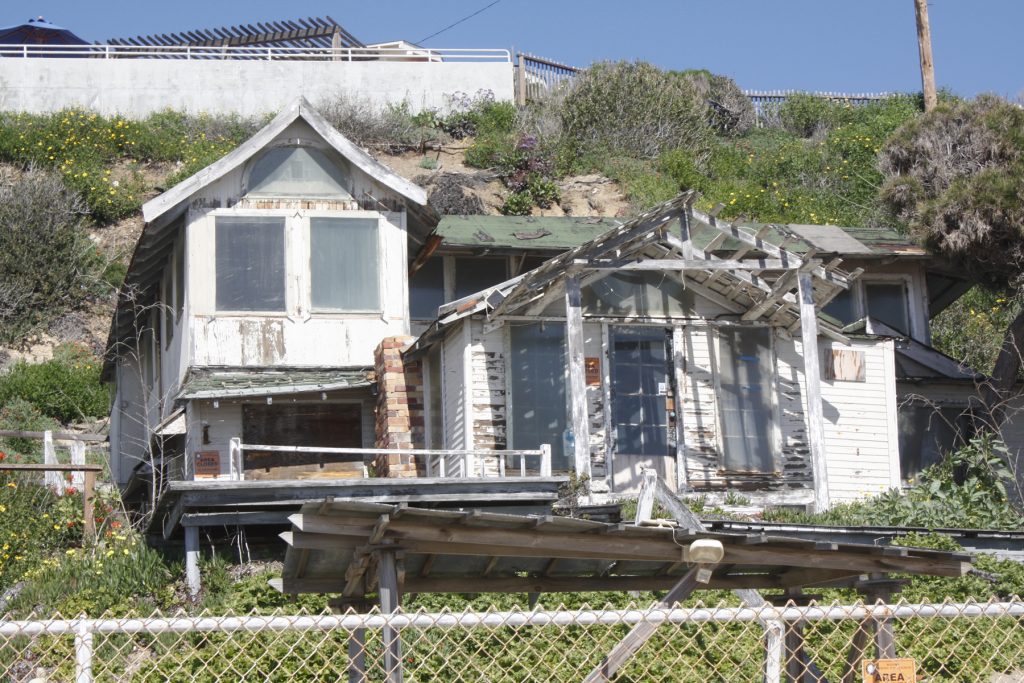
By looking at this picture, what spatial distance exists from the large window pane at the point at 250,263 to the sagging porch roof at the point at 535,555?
35.4 ft

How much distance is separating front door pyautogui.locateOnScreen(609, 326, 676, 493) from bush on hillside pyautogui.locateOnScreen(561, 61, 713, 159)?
65.9ft

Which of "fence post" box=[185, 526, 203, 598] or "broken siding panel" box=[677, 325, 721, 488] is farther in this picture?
"broken siding panel" box=[677, 325, 721, 488]

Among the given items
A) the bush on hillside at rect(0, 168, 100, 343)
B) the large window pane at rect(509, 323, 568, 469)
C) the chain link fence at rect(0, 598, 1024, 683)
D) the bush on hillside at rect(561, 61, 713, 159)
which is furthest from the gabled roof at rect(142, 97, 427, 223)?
the bush on hillside at rect(561, 61, 713, 159)

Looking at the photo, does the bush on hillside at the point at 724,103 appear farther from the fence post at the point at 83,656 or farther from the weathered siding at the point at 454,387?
the fence post at the point at 83,656

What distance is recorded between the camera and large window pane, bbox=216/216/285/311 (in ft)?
59.0

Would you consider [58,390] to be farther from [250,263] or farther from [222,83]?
[222,83]

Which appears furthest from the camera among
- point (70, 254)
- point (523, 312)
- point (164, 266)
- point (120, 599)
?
point (70, 254)

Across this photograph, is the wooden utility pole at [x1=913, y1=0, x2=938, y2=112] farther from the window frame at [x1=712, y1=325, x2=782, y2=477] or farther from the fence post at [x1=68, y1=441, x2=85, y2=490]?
the fence post at [x1=68, y1=441, x2=85, y2=490]

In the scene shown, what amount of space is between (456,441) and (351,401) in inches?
71.7

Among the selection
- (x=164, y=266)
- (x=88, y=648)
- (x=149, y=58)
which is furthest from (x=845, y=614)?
(x=149, y=58)

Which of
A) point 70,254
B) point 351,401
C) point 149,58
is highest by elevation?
point 149,58

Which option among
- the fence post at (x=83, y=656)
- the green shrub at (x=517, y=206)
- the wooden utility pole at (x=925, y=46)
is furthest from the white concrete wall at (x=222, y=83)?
the fence post at (x=83, y=656)

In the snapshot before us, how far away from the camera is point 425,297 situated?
22.1m

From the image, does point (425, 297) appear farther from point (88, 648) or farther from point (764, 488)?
point (88, 648)
